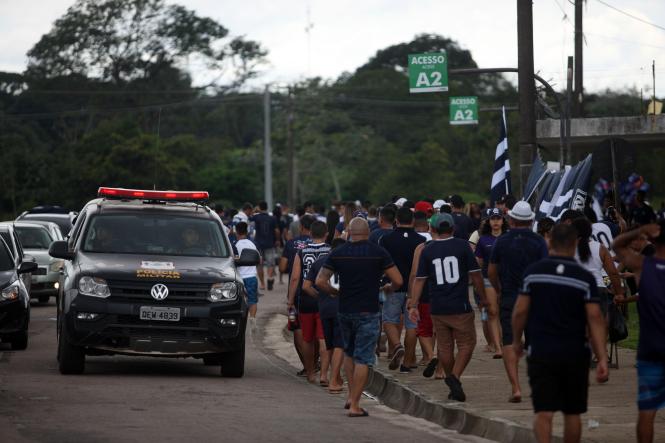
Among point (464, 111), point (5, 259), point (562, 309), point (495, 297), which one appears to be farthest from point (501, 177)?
point (562, 309)

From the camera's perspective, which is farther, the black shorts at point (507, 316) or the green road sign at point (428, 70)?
the green road sign at point (428, 70)

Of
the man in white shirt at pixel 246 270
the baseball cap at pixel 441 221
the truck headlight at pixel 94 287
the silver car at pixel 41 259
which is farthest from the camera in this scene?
the silver car at pixel 41 259

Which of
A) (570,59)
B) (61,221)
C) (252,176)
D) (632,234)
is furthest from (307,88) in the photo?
(632,234)

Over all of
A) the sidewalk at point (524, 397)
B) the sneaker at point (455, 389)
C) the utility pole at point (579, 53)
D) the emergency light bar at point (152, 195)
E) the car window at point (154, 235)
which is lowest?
the sidewalk at point (524, 397)

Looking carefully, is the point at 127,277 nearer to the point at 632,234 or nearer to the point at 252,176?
the point at 632,234

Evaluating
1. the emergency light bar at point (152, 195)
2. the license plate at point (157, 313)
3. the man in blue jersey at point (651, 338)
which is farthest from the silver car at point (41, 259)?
the man in blue jersey at point (651, 338)

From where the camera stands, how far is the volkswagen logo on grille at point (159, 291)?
1480 centimetres

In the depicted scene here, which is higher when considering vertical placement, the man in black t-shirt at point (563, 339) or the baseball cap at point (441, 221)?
the baseball cap at point (441, 221)

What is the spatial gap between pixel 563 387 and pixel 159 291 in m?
6.66

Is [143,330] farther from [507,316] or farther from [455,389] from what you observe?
[507,316]

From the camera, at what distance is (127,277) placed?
1482cm

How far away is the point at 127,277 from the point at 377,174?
71.0 meters

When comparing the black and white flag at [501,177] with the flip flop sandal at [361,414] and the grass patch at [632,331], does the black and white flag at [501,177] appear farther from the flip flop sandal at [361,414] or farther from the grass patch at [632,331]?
the flip flop sandal at [361,414]

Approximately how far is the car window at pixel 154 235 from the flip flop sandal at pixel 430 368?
9.21ft
